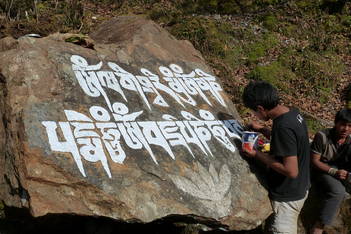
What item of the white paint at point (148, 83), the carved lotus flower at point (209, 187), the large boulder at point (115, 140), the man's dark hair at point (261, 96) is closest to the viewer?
the large boulder at point (115, 140)

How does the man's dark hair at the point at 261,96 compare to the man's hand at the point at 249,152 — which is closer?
the man's dark hair at the point at 261,96

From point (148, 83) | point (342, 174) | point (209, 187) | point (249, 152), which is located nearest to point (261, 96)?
point (249, 152)

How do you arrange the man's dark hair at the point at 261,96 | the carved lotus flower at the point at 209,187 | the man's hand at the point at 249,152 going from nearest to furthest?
the man's dark hair at the point at 261,96 → the carved lotus flower at the point at 209,187 → the man's hand at the point at 249,152

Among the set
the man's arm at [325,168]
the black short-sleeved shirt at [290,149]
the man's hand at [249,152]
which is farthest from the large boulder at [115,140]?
the man's arm at [325,168]

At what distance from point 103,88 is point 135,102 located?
37 centimetres

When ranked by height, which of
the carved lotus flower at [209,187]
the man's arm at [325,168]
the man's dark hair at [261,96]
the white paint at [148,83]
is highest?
the man's dark hair at [261,96]

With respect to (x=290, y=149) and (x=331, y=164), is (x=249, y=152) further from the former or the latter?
(x=331, y=164)

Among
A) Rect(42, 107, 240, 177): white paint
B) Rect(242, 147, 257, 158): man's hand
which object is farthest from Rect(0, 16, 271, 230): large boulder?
Rect(242, 147, 257, 158): man's hand

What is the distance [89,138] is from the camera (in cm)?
378

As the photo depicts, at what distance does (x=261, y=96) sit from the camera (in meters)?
3.80

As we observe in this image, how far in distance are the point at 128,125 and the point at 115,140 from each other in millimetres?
278

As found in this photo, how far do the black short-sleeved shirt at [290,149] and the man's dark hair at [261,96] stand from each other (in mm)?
157

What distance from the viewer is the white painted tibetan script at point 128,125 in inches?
146

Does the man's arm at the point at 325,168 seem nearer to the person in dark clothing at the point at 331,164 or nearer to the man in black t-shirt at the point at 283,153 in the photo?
the person in dark clothing at the point at 331,164
